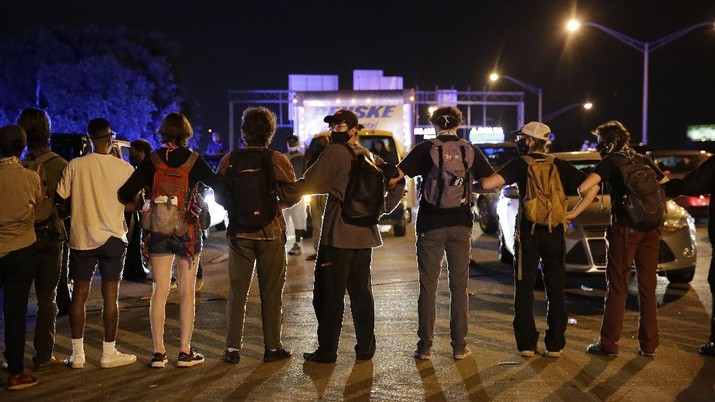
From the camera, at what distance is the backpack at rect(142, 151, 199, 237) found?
641 cm

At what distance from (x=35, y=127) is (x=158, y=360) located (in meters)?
2.02

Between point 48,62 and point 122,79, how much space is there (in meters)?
4.19

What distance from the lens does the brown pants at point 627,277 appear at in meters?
7.05

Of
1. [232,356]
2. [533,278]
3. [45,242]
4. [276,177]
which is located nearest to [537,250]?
[533,278]

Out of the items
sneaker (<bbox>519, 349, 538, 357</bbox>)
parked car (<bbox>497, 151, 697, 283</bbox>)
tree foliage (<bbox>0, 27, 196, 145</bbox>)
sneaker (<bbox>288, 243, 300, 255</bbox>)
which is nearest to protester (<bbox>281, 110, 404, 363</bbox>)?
sneaker (<bbox>519, 349, 538, 357</bbox>)

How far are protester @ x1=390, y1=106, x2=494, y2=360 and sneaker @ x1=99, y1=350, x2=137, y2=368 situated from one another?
7.44 feet

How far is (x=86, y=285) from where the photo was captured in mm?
6637

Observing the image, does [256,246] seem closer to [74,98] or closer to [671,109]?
[74,98]

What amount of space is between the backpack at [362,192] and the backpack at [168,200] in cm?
120

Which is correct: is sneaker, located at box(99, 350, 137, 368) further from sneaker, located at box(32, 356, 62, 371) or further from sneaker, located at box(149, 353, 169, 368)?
sneaker, located at box(32, 356, 62, 371)

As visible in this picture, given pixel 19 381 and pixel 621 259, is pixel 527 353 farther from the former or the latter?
pixel 19 381

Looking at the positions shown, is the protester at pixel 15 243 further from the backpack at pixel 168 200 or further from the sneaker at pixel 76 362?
the backpack at pixel 168 200

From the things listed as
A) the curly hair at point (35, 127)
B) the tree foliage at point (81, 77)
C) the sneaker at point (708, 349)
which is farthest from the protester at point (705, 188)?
the tree foliage at point (81, 77)

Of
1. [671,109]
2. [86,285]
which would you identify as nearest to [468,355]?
[86,285]
